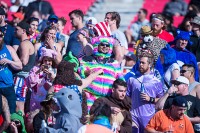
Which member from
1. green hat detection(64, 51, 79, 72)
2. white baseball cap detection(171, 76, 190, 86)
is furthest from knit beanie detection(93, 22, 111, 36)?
white baseball cap detection(171, 76, 190, 86)

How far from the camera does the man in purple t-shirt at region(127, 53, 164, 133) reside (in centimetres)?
1513

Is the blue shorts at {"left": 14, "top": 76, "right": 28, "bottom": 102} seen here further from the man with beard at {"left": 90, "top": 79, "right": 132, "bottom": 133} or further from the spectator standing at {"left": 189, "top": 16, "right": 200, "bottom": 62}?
the spectator standing at {"left": 189, "top": 16, "right": 200, "bottom": 62}

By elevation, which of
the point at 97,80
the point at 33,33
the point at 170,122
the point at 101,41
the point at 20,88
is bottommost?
the point at 170,122

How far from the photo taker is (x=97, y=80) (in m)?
14.9

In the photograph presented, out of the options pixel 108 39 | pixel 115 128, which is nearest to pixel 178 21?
pixel 108 39

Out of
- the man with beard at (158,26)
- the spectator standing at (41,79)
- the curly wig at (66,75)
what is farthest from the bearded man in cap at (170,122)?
the man with beard at (158,26)

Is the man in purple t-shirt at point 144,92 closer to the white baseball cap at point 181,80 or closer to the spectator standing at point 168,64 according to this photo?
the white baseball cap at point 181,80

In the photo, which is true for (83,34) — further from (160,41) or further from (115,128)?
(115,128)

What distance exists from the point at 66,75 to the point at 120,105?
3.46 ft

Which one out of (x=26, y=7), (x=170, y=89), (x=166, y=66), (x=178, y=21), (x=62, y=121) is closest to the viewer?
(x=62, y=121)

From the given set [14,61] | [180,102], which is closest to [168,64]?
[180,102]

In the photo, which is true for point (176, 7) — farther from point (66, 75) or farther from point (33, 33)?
point (66, 75)

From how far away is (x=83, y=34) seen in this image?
16531 millimetres

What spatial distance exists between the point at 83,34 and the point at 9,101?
6.44 ft
